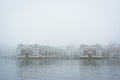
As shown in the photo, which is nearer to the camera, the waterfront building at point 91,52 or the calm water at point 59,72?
the calm water at point 59,72

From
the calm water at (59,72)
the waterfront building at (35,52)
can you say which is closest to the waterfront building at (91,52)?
the waterfront building at (35,52)

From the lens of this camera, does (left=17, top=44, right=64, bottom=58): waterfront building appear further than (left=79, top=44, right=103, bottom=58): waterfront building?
Yes

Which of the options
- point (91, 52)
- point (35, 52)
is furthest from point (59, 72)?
point (35, 52)

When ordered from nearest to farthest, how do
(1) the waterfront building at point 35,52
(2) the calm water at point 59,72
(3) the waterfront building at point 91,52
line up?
1. (2) the calm water at point 59,72
2. (3) the waterfront building at point 91,52
3. (1) the waterfront building at point 35,52

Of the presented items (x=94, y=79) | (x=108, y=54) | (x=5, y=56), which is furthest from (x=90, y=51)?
(x=94, y=79)

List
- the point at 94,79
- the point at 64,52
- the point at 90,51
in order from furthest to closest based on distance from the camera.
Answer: the point at 64,52 < the point at 90,51 < the point at 94,79

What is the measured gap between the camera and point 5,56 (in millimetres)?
93625

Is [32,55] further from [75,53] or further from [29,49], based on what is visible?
[75,53]

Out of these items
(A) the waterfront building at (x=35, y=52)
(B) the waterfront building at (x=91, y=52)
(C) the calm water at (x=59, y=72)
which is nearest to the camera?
(C) the calm water at (x=59, y=72)

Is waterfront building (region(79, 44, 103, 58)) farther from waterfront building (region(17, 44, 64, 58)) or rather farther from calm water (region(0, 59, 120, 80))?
calm water (region(0, 59, 120, 80))

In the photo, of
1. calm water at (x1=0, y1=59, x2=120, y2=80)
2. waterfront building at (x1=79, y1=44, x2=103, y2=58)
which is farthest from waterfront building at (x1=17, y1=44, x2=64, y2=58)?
calm water at (x1=0, y1=59, x2=120, y2=80)

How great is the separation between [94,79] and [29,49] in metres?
61.8

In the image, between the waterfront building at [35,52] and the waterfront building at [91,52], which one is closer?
the waterfront building at [91,52]

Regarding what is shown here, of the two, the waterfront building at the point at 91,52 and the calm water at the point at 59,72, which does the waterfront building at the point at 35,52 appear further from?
the calm water at the point at 59,72
